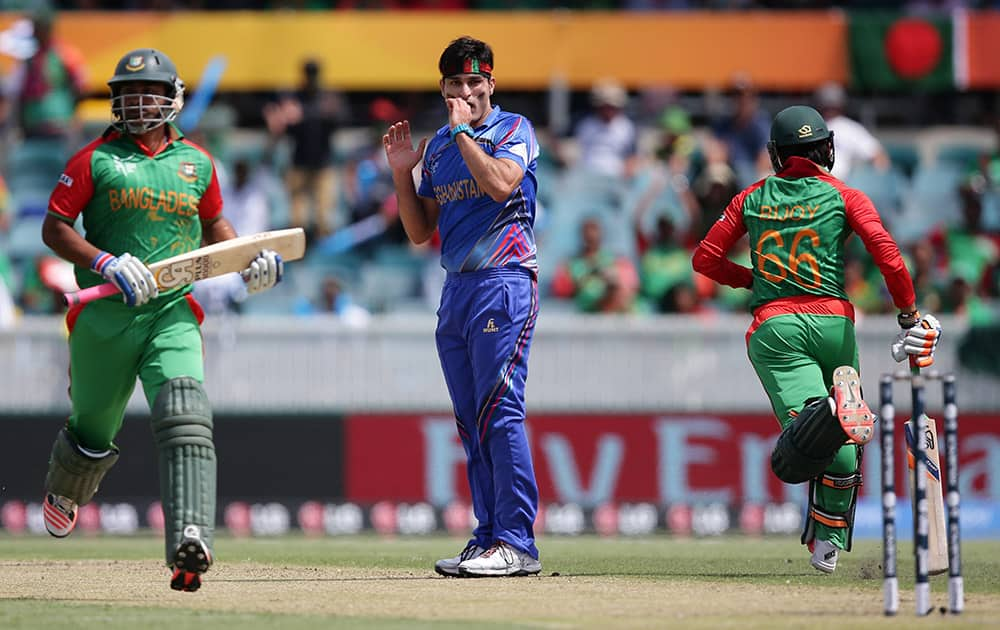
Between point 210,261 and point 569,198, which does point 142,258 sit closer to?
point 210,261

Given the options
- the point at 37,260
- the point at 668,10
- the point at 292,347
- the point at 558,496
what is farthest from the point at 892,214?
the point at 37,260

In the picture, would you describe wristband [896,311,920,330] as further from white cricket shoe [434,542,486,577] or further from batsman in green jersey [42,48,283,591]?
batsman in green jersey [42,48,283,591]

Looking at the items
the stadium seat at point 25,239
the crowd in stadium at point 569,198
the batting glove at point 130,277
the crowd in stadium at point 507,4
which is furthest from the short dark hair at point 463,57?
the crowd in stadium at point 507,4

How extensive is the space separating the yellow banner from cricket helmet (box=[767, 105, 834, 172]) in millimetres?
10616

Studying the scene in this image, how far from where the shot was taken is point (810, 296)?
845 cm

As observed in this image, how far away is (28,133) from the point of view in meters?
18.0

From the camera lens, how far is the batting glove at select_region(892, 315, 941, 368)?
319 inches

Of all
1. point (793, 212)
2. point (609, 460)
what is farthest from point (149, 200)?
point (609, 460)

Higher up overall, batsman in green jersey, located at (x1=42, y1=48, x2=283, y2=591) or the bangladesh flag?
the bangladesh flag

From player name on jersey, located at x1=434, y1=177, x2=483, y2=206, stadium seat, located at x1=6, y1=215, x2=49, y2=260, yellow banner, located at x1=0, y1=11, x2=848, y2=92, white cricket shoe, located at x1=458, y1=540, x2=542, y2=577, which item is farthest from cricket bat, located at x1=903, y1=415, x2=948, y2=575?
yellow banner, located at x1=0, y1=11, x2=848, y2=92

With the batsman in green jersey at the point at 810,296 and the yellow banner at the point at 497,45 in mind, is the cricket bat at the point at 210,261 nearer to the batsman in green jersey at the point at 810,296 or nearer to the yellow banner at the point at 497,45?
the batsman in green jersey at the point at 810,296

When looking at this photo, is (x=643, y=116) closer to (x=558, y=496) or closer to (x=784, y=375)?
(x=558, y=496)

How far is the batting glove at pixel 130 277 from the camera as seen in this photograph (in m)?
7.39

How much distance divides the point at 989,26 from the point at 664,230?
582 centimetres
